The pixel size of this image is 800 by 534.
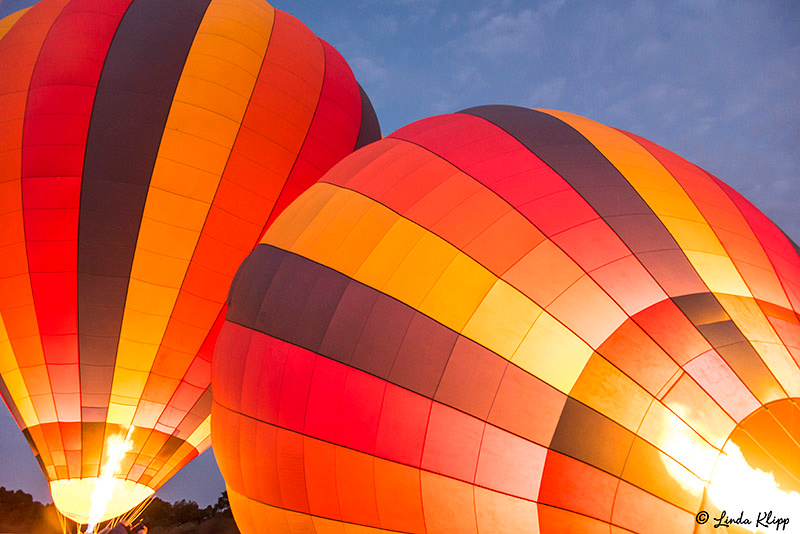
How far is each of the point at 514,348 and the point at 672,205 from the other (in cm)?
154

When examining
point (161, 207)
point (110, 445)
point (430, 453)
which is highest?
point (161, 207)

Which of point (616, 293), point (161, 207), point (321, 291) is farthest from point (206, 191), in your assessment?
point (616, 293)

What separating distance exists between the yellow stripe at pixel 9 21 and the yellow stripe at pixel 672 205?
6.83 metres

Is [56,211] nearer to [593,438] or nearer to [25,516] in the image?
[593,438]

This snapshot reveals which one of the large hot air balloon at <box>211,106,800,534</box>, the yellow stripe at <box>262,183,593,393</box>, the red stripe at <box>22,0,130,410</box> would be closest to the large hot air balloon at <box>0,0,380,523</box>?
the red stripe at <box>22,0,130,410</box>

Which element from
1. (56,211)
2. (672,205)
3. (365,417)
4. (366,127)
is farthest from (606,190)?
(56,211)

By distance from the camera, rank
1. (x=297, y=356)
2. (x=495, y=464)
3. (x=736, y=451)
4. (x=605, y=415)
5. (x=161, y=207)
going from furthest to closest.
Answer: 1. (x=161, y=207)
2. (x=297, y=356)
3. (x=495, y=464)
4. (x=605, y=415)
5. (x=736, y=451)

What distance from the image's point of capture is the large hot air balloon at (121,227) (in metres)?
5.60

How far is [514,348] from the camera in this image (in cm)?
292

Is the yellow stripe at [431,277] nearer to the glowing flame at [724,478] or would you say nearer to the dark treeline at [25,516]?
the glowing flame at [724,478]

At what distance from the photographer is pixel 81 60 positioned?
19.3 feet

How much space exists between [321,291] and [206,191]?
2.82m

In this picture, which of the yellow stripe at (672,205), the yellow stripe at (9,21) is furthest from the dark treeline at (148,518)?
the yellow stripe at (672,205)

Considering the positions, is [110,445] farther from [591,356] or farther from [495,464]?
[591,356]
